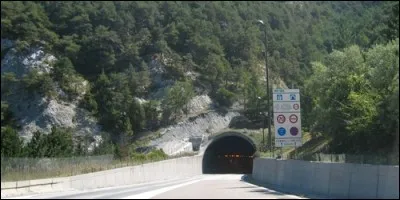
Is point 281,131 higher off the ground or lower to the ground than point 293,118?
lower

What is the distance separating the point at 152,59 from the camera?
11388 cm

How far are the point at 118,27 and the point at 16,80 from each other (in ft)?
93.4

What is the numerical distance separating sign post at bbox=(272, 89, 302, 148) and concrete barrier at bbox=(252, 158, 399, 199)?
134 inches

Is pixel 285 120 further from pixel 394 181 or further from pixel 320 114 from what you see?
pixel 320 114

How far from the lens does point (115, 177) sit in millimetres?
40688

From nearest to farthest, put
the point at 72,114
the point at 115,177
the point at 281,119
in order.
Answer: the point at 281,119 → the point at 115,177 → the point at 72,114

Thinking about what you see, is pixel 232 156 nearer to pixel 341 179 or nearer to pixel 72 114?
pixel 72 114

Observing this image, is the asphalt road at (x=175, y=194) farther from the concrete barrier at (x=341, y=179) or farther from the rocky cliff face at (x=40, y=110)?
the rocky cliff face at (x=40, y=110)

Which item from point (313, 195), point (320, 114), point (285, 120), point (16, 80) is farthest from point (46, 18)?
point (313, 195)

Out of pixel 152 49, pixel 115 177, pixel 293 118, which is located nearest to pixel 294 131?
pixel 293 118

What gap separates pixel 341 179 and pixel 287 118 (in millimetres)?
11949

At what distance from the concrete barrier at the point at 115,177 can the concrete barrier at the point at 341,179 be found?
448 inches

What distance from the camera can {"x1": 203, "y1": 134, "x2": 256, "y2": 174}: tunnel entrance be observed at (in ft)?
304

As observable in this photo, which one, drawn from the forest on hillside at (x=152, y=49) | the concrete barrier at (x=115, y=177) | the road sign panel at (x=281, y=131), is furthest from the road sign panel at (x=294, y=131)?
the forest on hillside at (x=152, y=49)
